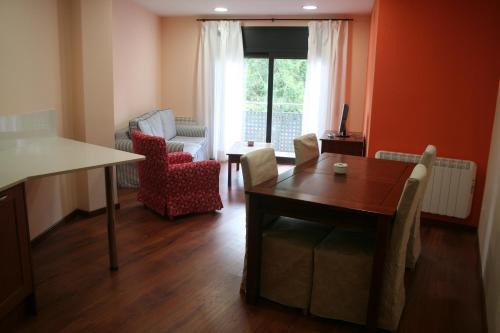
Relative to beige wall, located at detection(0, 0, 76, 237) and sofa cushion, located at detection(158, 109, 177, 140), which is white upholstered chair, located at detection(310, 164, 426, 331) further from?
sofa cushion, located at detection(158, 109, 177, 140)

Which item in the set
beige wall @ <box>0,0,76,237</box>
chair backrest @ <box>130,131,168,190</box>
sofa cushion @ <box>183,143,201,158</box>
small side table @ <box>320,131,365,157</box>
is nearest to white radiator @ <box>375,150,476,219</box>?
small side table @ <box>320,131,365,157</box>

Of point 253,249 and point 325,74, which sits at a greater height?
point 325,74

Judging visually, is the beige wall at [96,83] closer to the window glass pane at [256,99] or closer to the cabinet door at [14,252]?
the cabinet door at [14,252]

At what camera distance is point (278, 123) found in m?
7.05

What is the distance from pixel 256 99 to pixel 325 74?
4.26ft

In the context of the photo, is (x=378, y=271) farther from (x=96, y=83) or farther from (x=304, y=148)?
(x=96, y=83)

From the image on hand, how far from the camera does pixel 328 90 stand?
6352 millimetres

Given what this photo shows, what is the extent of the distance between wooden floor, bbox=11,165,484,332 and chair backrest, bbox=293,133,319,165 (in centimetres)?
90

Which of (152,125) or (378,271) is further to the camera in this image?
(152,125)

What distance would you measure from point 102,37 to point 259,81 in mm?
3503

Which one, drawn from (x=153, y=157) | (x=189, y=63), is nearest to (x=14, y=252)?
(x=153, y=157)

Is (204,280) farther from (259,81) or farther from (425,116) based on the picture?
(259,81)

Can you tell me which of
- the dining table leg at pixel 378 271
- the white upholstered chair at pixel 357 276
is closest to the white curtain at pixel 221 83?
the white upholstered chair at pixel 357 276

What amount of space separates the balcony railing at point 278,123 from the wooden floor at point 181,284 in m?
3.44
